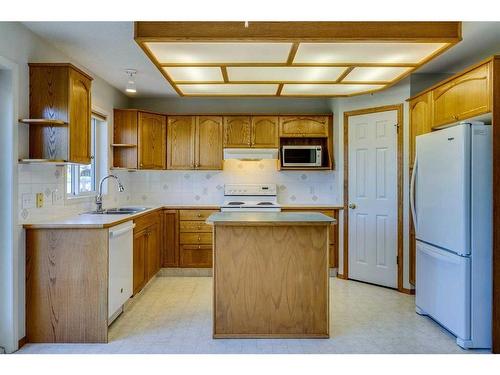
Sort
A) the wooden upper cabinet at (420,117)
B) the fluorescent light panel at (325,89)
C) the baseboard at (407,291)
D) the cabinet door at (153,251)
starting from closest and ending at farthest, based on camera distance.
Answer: the wooden upper cabinet at (420,117) < the fluorescent light panel at (325,89) < the baseboard at (407,291) < the cabinet door at (153,251)

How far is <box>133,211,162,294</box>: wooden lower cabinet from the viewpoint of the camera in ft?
12.1

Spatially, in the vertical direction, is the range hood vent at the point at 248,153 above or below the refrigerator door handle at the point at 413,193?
above

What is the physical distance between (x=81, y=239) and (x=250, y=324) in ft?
4.67

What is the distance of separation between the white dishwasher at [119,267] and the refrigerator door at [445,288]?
261cm

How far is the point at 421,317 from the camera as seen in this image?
10.8 ft

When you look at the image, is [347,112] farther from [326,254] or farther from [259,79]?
[326,254]

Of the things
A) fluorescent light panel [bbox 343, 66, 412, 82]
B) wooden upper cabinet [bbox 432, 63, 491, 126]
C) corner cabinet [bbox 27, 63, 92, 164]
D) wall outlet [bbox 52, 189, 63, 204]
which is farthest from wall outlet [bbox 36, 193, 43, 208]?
wooden upper cabinet [bbox 432, 63, 491, 126]

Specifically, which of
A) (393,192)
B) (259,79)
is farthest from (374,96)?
(259,79)

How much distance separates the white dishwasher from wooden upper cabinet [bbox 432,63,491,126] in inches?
116

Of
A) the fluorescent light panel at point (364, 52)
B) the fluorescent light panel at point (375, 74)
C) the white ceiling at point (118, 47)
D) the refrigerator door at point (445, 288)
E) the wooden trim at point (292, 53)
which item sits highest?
the white ceiling at point (118, 47)

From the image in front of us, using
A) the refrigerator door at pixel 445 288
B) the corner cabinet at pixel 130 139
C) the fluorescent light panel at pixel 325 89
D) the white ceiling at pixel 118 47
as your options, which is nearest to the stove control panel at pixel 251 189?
the corner cabinet at pixel 130 139

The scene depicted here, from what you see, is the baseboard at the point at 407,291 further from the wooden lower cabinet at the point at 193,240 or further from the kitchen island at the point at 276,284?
the wooden lower cabinet at the point at 193,240

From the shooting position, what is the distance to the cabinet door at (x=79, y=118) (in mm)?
2824

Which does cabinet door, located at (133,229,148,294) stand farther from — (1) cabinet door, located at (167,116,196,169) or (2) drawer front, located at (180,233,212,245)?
(1) cabinet door, located at (167,116,196,169)
